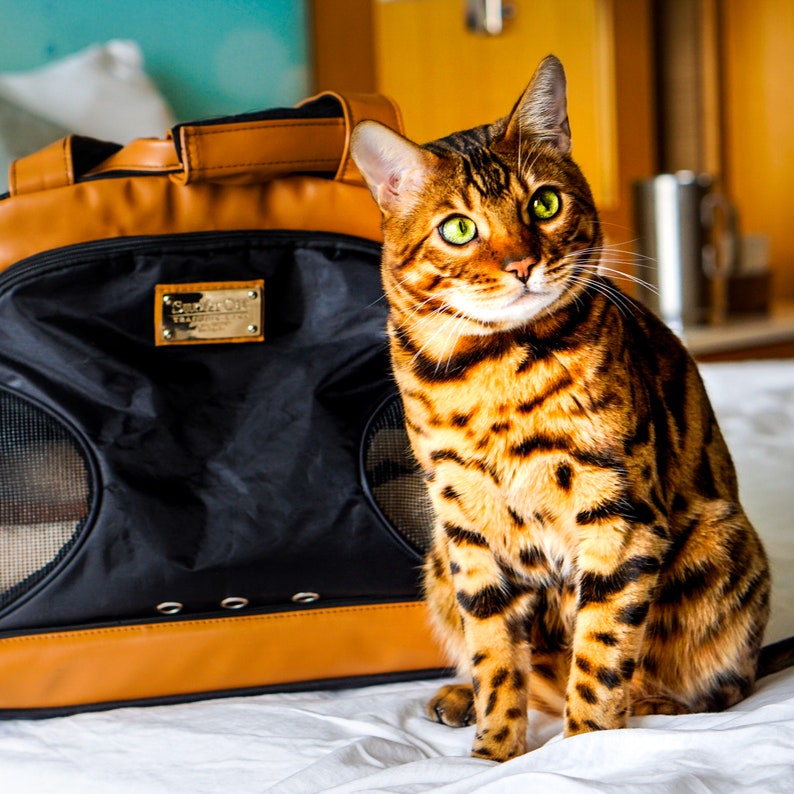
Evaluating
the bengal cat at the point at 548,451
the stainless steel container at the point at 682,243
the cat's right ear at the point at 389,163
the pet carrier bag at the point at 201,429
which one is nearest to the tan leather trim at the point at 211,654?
the pet carrier bag at the point at 201,429

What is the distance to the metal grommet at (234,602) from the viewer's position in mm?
1035

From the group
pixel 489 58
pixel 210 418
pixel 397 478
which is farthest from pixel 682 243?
pixel 210 418

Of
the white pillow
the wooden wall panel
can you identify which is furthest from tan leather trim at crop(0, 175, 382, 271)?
the wooden wall panel

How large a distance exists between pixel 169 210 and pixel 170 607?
1.34 feet

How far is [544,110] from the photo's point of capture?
0.94m

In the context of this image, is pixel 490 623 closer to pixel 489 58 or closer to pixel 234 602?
pixel 234 602

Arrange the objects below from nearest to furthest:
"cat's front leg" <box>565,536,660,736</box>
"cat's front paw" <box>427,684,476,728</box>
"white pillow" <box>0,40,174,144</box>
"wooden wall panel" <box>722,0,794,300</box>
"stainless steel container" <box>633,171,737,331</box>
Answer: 1. "cat's front leg" <box>565,536,660,736</box>
2. "cat's front paw" <box>427,684,476,728</box>
3. "white pillow" <box>0,40,174,144</box>
4. "stainless steel container" <box>633,171,737,331</box>
5. "wooden wall panel" <box>722,0,794,300</box>

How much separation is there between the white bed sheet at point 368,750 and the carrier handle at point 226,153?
0.53m

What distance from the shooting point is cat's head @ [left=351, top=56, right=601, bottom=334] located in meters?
0.85

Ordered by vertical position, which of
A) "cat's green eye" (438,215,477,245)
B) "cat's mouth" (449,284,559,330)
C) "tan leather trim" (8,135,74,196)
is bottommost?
"cat's mouth" (449,284,559,330)

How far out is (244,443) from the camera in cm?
104

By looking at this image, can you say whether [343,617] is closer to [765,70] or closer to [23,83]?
[23,83]

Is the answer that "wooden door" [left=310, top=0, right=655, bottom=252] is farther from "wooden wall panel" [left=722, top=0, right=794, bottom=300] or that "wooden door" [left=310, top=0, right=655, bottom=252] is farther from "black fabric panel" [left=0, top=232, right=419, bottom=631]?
"black fabric panel" [left=0, top=232, right=419, bottom=631]

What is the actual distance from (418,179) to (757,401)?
3.76 ft
